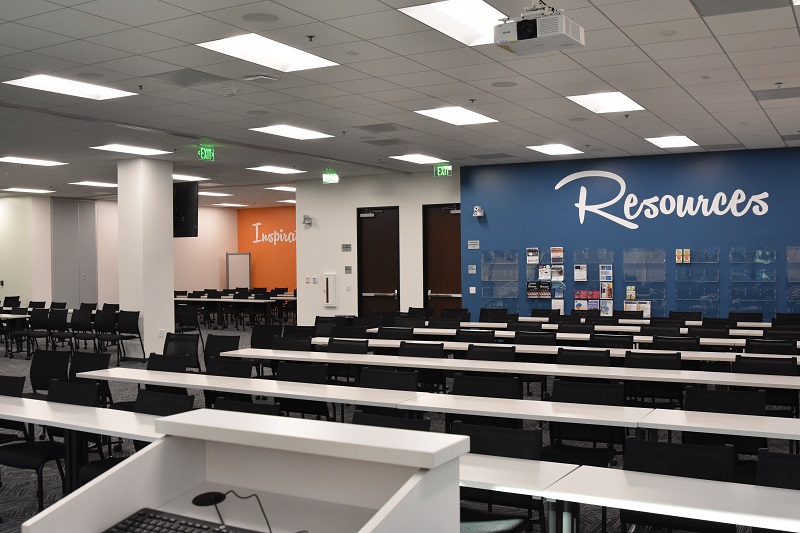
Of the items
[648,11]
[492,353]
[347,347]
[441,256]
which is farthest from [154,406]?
[441,256]

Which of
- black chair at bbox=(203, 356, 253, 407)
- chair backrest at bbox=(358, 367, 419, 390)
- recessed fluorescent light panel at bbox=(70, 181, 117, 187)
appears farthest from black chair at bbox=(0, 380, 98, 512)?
recessed fluorescent light panel at bbox=(70, 181, 117, 187)

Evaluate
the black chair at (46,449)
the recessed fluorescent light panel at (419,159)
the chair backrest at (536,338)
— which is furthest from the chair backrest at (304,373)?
the recessed fluorescent light panel at (419,159)

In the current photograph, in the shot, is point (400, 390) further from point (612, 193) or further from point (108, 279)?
point (108, 279)

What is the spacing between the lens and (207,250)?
2488cm

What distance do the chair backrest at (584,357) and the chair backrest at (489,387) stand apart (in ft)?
5.61

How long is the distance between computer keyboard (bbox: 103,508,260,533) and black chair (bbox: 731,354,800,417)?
5500 mm

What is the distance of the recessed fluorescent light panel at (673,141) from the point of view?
12.0 meters

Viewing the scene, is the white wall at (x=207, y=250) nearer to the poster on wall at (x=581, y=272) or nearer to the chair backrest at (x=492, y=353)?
the poster on wall at (x=581, y=272)

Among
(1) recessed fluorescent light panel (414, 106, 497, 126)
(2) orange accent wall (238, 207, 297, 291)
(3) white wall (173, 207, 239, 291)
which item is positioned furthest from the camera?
(2) orange accent wall (238, 207, 297, 291)

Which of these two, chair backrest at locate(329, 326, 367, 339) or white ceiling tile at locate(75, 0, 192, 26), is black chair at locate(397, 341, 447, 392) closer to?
chair backrest at locate(329, 326, 367, 339)

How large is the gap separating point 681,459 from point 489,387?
2.07 meters

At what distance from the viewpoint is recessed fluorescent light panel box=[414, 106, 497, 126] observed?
9.66 meters

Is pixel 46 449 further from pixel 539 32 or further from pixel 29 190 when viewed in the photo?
pixel 29 190

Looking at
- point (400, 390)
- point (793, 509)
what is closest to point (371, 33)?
point (400, 390)
